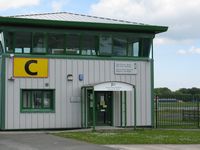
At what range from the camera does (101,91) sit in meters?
27.1

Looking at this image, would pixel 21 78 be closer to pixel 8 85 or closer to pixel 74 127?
pixel 8 85

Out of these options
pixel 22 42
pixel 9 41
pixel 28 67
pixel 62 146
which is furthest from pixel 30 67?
pixel 62 146

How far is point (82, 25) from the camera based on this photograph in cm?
2595

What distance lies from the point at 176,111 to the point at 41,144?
13.2m

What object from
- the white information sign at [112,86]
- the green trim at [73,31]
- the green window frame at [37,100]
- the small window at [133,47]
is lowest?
the green window frame at [37,100]

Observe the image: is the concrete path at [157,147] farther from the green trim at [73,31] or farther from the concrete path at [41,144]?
the green trim at [73,31]

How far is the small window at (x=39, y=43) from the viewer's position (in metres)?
25.6

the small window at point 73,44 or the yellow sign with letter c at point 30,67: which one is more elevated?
the small window at point 73,44

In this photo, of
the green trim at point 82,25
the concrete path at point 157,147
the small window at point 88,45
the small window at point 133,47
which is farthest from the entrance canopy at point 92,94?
the concrete path at point 157,147

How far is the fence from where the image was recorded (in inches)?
1131

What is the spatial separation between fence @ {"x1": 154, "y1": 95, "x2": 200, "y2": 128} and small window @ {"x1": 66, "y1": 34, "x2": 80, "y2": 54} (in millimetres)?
5541

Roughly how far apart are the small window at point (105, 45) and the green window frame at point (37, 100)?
3441mm

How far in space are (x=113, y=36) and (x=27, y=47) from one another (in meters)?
4.67

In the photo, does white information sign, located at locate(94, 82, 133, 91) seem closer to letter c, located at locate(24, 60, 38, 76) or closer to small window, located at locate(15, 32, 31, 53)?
letter c, located at locate(24, 60, 38, 76)
